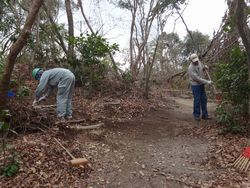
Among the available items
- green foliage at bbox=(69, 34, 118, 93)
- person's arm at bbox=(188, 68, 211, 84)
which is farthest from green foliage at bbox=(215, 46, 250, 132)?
green foliage at bbox=(69, 34, 118, 93)

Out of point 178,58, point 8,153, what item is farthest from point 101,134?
point 178,58

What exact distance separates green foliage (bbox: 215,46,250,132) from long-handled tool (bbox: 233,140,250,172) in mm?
1281

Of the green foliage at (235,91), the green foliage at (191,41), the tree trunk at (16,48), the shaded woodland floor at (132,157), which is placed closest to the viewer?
the shaded woodland floor at (132,157)

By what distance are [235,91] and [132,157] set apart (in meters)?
2.75

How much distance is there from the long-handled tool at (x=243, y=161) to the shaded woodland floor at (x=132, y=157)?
93mm

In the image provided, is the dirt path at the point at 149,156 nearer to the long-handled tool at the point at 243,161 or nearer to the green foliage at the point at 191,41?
the long-handled tool at the point at 243,161

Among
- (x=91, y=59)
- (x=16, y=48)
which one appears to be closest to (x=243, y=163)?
(x=16, y=48)

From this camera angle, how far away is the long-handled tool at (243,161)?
172 inches

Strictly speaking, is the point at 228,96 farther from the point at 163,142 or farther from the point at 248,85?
the point at 163,142

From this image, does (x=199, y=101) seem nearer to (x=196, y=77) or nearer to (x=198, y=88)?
(x=198, y=88)

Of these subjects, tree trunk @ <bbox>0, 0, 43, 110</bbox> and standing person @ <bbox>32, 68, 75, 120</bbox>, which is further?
standing person @ <bbox>32, 68, 75, 120</bbox>

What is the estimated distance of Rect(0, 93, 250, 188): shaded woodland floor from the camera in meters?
4.00

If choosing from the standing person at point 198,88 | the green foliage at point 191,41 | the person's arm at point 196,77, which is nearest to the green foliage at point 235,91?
the person's arm at point 196,77

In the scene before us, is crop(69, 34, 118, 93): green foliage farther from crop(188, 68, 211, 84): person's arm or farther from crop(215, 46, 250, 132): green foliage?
crop(215, 46, 250, 132): green foliage
